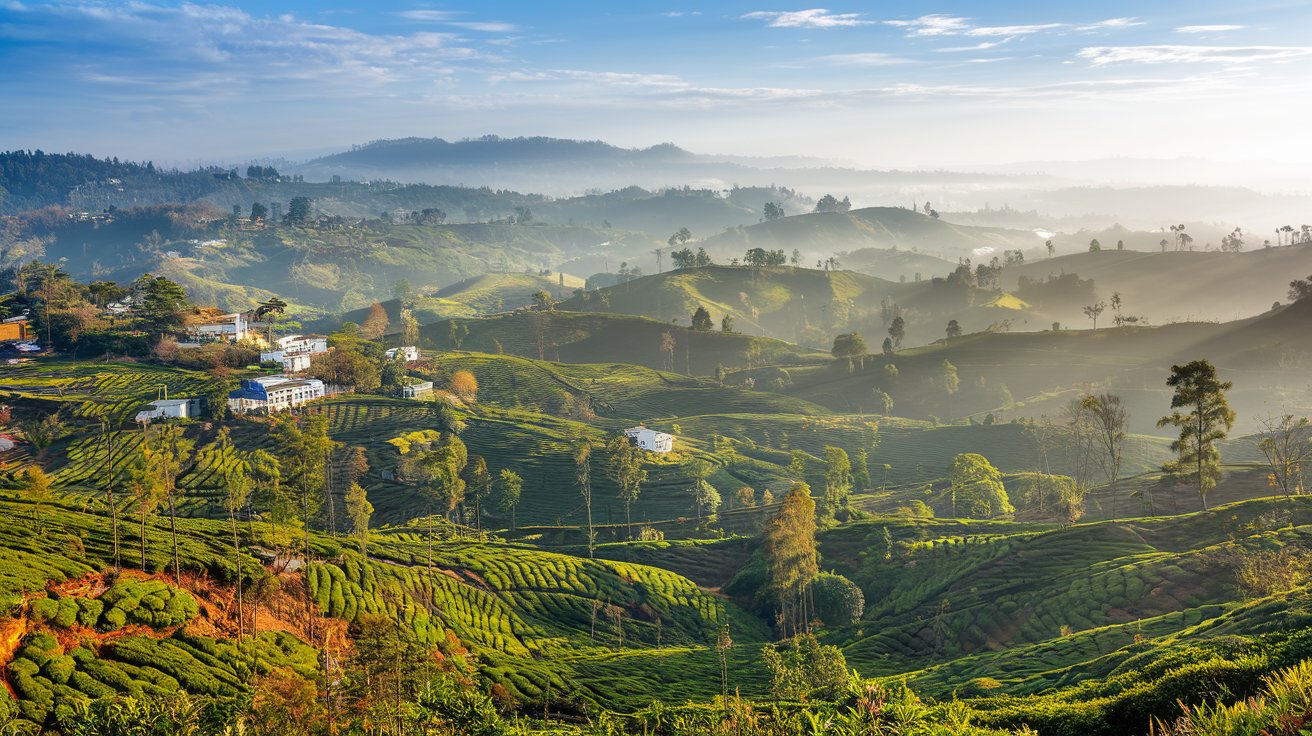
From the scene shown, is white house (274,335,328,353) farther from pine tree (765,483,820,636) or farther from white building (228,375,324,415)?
pine tree (765,483,820,636)

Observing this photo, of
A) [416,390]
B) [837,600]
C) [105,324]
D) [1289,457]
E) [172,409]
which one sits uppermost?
[105,324]

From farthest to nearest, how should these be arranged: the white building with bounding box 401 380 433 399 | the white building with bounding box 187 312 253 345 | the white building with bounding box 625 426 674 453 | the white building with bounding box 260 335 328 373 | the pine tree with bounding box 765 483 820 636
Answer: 1. the white building with bounding box 187 312 253 345
2. the white building with bounding box 260 335 328 373
3. the white building with bounding box 401 380 433 399
4. the white building with bounding box 625 426 674 453
5. the pine tree with bounding box 765 483 820 636

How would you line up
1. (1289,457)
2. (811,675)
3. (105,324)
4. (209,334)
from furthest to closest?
1. (209,334)
2. (105,324)
3. (1289,457)
4. (811,675)

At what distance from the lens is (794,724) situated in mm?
42688

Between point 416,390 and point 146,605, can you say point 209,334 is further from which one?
point 146,605

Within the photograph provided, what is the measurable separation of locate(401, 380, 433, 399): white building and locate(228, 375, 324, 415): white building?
18573 millimetres

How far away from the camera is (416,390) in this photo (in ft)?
595

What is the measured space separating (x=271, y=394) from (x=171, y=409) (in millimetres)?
16430

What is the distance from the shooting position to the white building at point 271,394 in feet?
504

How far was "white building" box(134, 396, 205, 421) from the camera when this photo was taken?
5659 inches

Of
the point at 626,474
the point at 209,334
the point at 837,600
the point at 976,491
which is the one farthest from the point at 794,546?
the point at 209,334

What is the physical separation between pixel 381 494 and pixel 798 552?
258 feet

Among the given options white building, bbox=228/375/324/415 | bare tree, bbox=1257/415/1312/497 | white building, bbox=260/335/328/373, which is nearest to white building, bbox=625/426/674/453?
white building, bbox=228/375/324/415

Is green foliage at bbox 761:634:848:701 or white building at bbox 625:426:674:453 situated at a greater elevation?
green foliage at bbox 761:634:848:701
